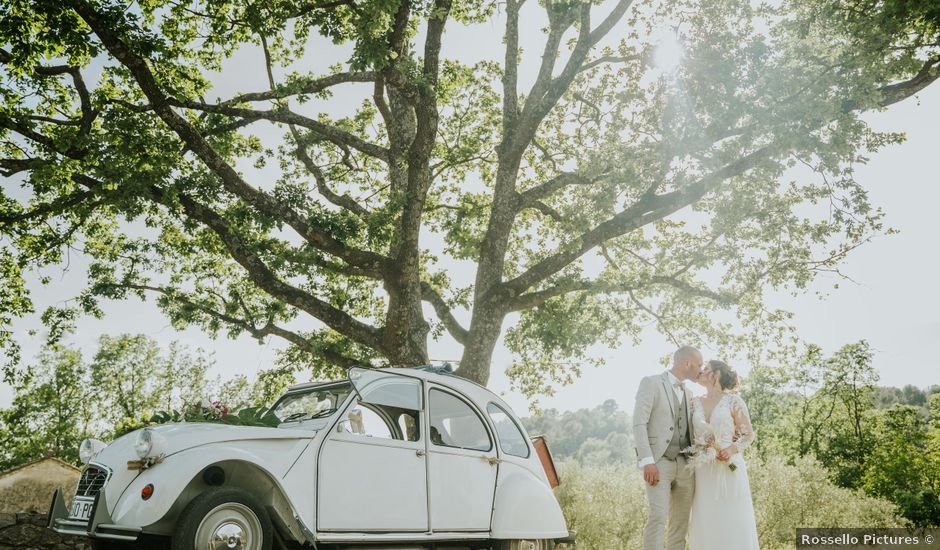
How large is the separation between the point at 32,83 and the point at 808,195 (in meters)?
15.9

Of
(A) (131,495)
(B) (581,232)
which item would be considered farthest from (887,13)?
(A) (131,495)

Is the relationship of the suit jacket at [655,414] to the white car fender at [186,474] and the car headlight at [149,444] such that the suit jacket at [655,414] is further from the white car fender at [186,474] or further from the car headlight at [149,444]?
the car headlight at [149,444]

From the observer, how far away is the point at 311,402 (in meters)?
7.26

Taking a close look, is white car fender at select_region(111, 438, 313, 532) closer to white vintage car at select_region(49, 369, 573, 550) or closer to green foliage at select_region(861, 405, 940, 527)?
white vintage car at select_region(49, 369, 573, 550)

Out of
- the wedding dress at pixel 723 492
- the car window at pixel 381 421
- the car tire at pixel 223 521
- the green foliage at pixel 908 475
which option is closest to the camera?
the car tire at pixel 223 521

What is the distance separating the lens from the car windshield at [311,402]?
273 inches

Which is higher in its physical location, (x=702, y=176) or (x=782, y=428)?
(x=702, y=176)

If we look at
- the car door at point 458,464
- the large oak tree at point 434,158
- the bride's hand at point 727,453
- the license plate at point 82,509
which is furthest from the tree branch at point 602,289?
the license plate at point 82,509

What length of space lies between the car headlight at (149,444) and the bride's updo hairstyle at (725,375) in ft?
18.4

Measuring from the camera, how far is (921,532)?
18.9 m

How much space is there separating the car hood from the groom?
11.6 ft

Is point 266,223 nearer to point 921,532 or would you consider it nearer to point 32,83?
point 32,83

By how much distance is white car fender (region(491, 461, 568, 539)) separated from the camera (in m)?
7.41

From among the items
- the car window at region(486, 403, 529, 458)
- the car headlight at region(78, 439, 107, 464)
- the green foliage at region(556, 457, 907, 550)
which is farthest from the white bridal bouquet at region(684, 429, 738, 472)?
the green foliage at region(556, 457, 907, 550)
